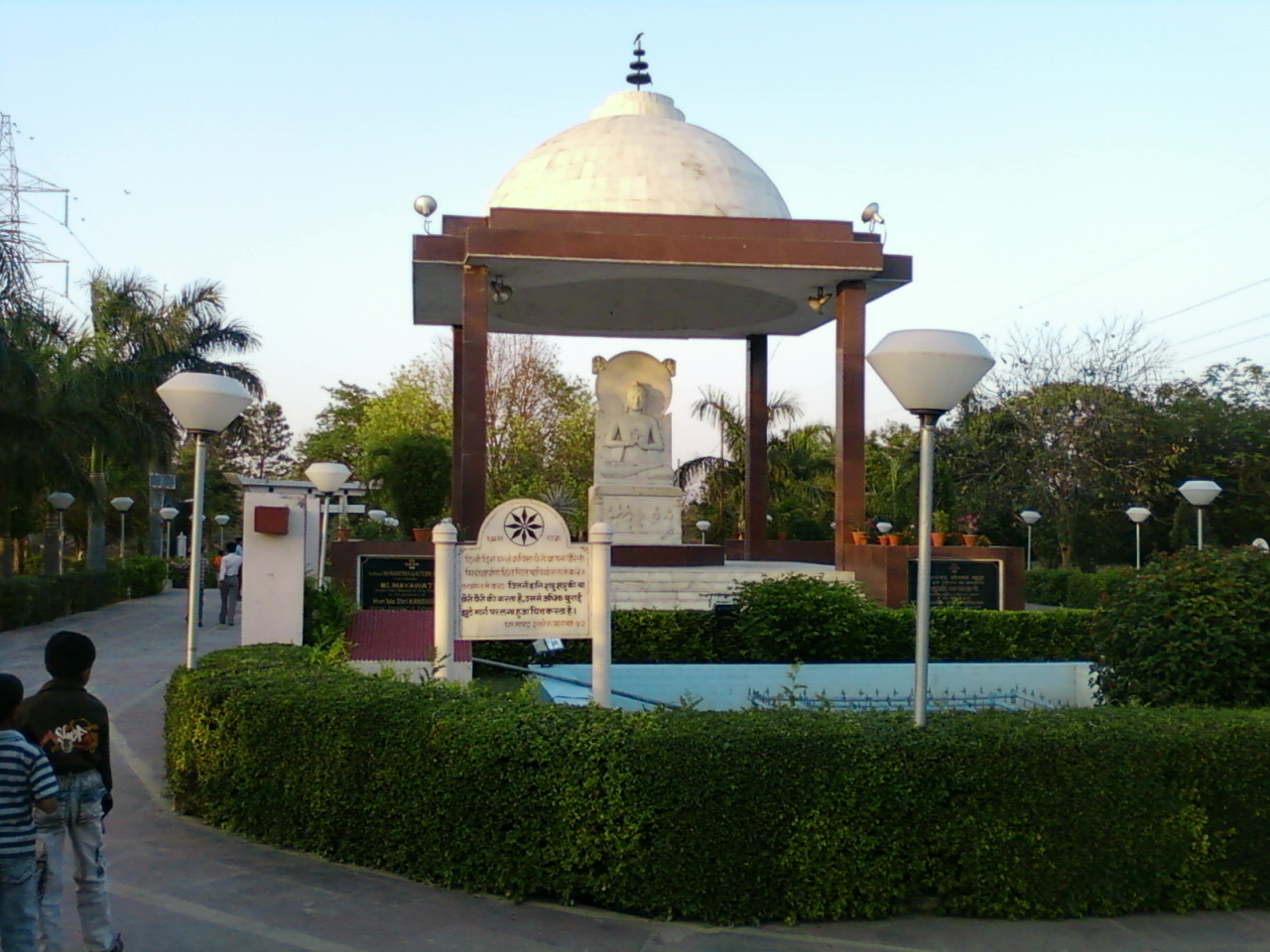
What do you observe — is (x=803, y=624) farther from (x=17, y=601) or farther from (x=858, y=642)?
(x=17, y=601)

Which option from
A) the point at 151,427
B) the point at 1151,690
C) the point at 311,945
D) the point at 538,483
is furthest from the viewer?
the point at 538,483

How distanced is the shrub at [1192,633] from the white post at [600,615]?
356 cm

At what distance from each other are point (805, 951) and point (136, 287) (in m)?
31.8

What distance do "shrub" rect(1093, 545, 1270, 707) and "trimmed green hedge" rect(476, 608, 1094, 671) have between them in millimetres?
4462

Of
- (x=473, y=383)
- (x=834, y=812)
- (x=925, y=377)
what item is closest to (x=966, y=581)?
(x=473, y=383)

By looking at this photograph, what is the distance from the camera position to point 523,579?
7.31 metres

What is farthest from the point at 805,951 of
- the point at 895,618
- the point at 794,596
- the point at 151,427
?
the point at 151,427

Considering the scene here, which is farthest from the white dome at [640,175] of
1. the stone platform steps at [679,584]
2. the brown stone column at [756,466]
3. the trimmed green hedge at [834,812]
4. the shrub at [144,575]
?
the shrub at [144,575]

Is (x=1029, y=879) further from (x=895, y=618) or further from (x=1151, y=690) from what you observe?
(x=895, y=618)

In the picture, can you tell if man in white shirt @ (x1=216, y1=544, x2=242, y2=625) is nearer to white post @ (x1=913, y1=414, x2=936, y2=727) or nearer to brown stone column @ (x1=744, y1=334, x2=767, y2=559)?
brown stone column @ (x1=744, y1=334, x2=767, y2=559)

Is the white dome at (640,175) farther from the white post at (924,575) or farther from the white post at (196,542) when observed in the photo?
the white post at (924,575)

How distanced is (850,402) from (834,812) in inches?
492

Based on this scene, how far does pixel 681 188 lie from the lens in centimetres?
1755

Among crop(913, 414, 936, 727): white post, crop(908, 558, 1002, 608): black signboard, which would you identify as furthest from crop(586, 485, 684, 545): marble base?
crop(913, 414, 936, 727): white post
